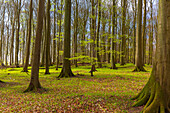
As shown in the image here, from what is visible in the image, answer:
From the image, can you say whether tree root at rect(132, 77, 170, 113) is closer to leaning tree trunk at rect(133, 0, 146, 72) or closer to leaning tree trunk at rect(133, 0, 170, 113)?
leaning tree trunk at rect(133, 0, 170, 113)

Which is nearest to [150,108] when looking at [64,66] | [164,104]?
[164,104]

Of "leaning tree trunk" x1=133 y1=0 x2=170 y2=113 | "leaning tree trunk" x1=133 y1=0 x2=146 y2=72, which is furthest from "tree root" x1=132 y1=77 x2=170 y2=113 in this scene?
"leaning tree trunk" x1=133 y1=0 x2=146 y2=72

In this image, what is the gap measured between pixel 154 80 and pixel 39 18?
7314 millimetres

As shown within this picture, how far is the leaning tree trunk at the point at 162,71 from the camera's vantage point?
161 inches

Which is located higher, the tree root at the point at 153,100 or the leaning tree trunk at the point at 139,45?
the leaning tree trunk at the point at 139,45

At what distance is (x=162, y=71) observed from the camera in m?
4.24

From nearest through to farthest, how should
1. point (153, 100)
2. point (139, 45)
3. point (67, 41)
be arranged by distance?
point (153, 100) → point (67, 41) → point (139, 45)

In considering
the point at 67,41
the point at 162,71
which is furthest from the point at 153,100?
the point at 67,41

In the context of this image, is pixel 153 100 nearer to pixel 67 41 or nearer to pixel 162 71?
pixel 162 71

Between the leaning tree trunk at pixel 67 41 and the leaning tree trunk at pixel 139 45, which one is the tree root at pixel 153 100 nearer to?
the leaning tree trunk at pixel 67 41

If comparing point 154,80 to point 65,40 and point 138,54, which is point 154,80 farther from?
point 138,54

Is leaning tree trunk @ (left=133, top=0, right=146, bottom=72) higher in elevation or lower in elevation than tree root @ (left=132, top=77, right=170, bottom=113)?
higher

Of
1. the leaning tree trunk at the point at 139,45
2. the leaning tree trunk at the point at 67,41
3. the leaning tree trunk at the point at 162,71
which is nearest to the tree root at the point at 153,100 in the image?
the leaning tree trunk at the point at 162,71

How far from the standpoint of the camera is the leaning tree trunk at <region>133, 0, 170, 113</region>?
13.4ft
